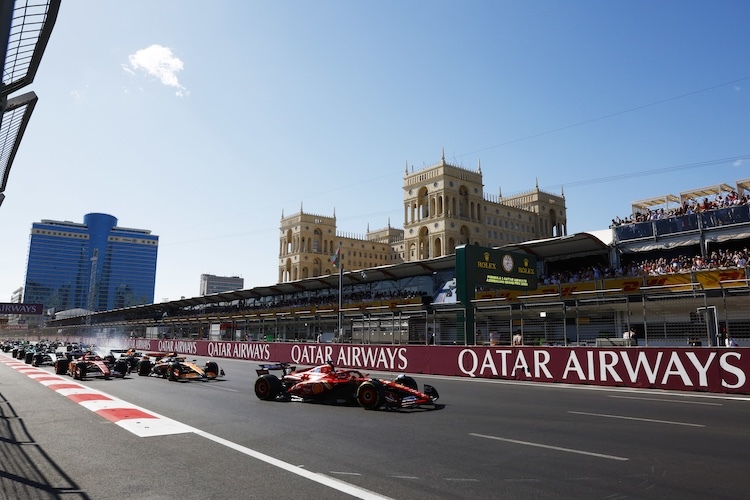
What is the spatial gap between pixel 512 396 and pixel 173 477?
9937 mm

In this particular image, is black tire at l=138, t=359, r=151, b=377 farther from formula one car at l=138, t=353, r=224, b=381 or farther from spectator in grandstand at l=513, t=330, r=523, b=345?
spectator in grandstand at l=513, t=330, r=523, b=345

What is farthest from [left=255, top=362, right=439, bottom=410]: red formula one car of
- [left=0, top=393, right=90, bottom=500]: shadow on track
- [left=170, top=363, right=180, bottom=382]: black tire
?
[left=0, top=393, right=90, bottom=500]: shadow on track

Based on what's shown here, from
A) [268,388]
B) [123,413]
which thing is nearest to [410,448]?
[123,413]

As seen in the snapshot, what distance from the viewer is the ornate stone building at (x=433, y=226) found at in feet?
318

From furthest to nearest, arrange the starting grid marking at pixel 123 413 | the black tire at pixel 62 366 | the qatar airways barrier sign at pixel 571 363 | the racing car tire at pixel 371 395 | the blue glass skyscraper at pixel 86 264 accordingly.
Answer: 1. the blue glass skyscraper at pixel 86 264
2. the black tire at pixel 62 366
3. the qatar airways barrier sign at pixel 571 363
4. the racing car tire at pixel 371 395
5. the starting grid marking at pixel 123 413

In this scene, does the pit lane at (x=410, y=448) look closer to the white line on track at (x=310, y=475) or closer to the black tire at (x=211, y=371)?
the white line on track at (x=310, y=475)

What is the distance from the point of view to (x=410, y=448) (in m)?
6.98

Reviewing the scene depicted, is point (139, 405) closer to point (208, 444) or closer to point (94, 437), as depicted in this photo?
point (94, 437)

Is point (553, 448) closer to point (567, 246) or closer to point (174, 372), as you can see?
point (174, 372)

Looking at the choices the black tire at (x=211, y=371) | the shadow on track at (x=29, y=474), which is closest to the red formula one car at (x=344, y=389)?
the black tire at (x=211, y=371)

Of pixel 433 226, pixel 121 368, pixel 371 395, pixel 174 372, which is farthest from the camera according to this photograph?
pixel 433 226

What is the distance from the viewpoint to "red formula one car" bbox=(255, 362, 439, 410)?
431 inches

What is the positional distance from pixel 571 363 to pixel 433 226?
8016 centimetres

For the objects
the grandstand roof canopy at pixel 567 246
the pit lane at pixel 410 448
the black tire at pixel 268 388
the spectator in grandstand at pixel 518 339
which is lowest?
the pit lane at pixel 410 448
